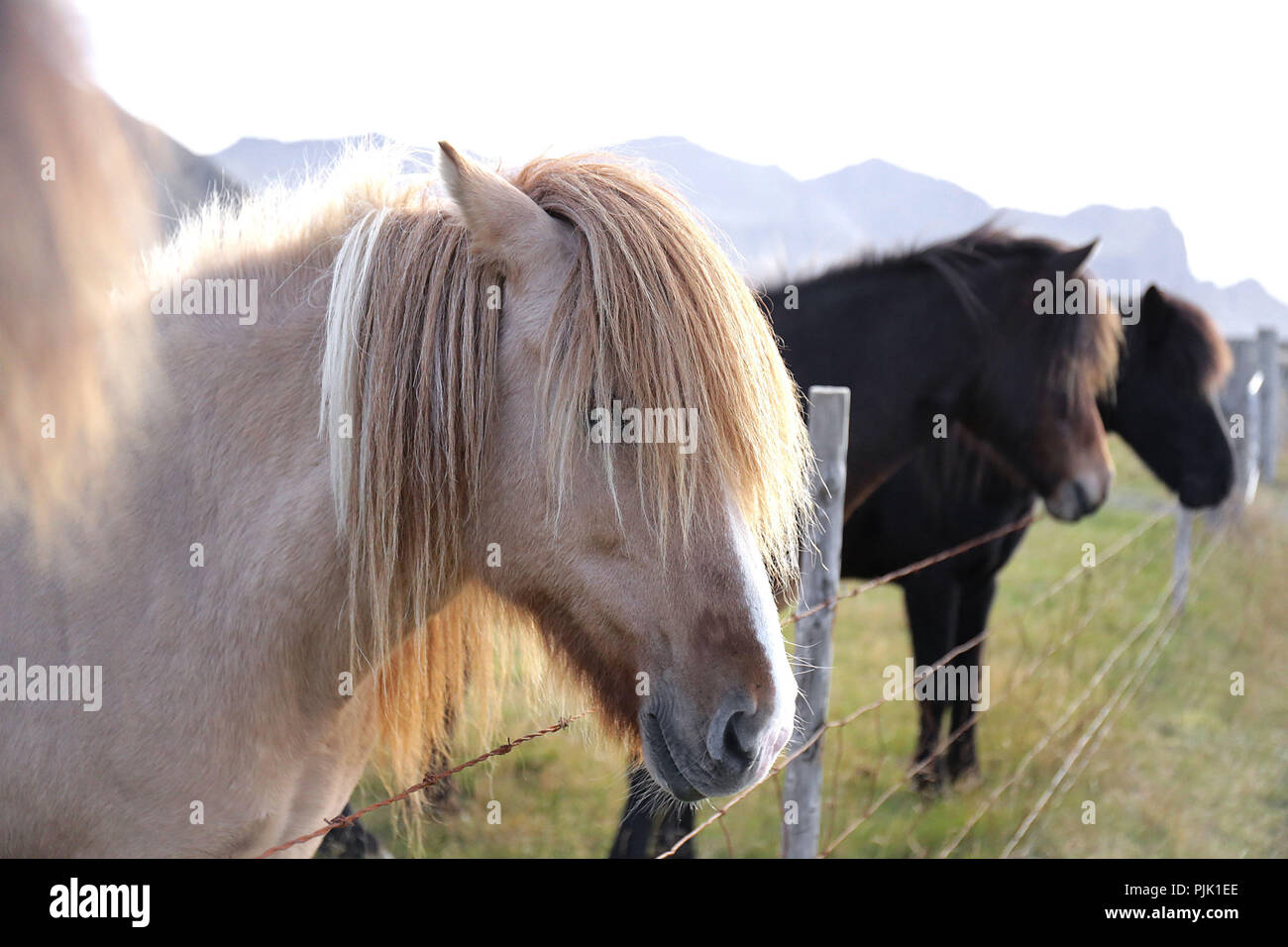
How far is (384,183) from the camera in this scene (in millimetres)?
1823

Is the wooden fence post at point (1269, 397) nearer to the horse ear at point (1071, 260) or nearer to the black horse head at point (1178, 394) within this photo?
the black horse head at point (1178, 394)

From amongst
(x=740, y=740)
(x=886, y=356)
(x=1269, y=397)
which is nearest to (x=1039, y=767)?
(x=886, y=356)

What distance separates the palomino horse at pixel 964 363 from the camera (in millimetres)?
4062

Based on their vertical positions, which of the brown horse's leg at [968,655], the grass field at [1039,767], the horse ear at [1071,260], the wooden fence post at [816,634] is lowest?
the grass field at [1039,767]

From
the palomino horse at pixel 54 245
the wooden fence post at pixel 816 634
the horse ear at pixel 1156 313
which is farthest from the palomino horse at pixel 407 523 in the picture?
the horse ear at pixel 1156 313

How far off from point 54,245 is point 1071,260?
427cm

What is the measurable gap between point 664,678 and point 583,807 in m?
3.44

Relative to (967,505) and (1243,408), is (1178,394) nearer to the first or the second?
(967,505)

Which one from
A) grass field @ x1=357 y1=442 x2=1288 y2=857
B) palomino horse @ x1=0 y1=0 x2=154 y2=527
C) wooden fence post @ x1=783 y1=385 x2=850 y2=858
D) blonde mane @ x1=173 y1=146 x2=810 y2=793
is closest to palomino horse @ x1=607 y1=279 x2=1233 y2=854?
grass field @ x1=357 y1=442 x2=1288 y2=857

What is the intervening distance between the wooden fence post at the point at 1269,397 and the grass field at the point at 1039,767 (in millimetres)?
6123

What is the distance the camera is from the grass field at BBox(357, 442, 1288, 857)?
4.23 m

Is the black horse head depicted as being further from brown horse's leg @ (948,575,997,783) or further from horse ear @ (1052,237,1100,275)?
brown horse's leg @ (948,575,997,783)

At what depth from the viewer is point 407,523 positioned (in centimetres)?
163

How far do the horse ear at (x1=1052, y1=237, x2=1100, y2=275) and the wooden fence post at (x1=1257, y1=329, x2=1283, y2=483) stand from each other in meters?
10.5
